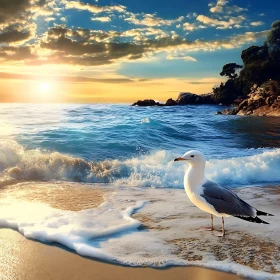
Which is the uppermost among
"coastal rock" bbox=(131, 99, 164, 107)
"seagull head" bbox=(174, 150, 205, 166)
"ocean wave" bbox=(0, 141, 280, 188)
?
"coastal rock" bbox=(131, 99, 164, 107)

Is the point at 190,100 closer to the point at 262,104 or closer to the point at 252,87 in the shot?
the point at 252,87

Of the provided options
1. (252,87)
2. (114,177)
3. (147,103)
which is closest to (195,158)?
(114,177)

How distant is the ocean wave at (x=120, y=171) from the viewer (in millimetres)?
10914

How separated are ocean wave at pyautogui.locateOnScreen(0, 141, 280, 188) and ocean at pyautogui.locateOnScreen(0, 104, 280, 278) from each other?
0.03 meters

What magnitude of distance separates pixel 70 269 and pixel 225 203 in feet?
7.12

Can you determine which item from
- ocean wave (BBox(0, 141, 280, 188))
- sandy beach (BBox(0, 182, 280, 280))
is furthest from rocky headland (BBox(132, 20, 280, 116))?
sandy beach (BBox(0, 182, 280, 280))

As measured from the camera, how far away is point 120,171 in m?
11.7

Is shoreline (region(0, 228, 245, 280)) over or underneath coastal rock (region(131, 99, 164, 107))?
underneath

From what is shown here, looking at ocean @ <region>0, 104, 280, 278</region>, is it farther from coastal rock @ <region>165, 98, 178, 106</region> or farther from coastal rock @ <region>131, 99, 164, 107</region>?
coastal rock @ <region>165, 98, 178, 106</region>

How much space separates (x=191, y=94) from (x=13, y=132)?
235 ft

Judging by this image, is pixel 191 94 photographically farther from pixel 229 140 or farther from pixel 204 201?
pixel 204 201

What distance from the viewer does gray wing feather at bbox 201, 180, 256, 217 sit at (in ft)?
17.3

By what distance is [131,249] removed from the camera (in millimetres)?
5203

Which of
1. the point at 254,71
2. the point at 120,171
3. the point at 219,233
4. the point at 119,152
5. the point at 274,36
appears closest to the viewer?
the point at 219,233
